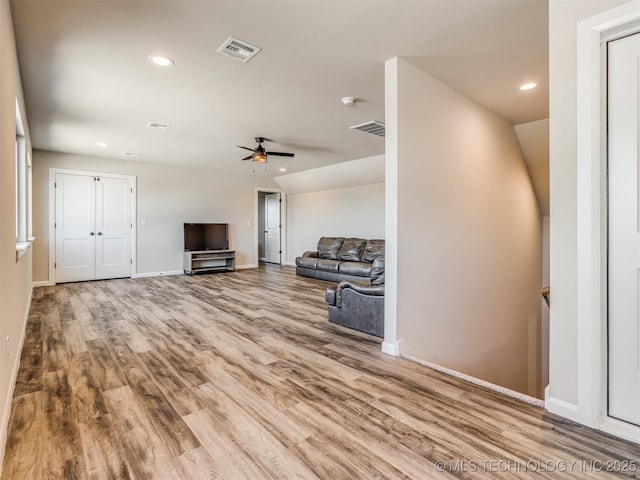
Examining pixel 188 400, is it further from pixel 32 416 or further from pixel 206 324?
pixel 206 324

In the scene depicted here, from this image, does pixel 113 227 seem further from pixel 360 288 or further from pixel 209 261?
pixel 360 288

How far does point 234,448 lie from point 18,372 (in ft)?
6.74

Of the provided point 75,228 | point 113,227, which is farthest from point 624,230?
point 75,228

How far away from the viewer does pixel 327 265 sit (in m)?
6.98

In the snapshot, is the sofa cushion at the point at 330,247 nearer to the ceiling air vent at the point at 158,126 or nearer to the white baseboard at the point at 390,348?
the ceiling air vent at the point at 158,126

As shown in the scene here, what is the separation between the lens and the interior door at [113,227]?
672 centimetres

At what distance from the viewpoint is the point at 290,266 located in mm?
9445

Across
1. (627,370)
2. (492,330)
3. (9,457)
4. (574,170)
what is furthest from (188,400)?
(492,330)

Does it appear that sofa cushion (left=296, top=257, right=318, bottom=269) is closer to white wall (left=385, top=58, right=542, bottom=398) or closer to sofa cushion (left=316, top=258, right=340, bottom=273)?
sofa cushion (left=316, top=258, right=340, bottom=273)

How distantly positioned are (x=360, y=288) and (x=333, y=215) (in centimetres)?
526

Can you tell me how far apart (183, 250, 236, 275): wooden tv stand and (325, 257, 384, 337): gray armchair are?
486 cm

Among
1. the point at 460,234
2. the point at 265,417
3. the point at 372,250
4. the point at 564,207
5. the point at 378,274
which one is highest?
the point at 564,207

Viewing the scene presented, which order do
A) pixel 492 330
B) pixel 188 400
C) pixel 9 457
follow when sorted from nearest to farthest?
pixel 9 457, pixel 188 400, pixel 492 330

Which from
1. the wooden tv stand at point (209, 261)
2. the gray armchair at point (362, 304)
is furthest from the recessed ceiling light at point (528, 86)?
the wooden tv stand at point (209, 261)
